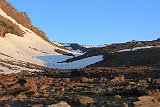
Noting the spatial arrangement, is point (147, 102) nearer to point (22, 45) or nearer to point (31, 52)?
point (31, 52)

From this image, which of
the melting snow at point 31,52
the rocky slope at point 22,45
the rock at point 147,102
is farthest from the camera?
the rocky slope at point 22,45

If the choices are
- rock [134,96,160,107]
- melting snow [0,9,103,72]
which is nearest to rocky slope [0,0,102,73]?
melting snow [0,9,103,72]

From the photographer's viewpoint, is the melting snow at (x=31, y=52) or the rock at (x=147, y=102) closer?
the rock at (x=147, y=102)

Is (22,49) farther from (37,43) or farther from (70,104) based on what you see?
(70,104)

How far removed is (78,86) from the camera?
27406 millimetres

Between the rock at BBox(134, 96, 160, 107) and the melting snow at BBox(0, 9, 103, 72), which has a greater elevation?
the melting snow at BBox(0, 9, 103, 72)

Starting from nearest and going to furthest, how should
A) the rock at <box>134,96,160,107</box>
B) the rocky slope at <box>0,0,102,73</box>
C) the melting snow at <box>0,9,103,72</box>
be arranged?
the rock at <box>134,96,160,107</box>
the melting snow at <box>0,9,103,72</box>
the rocky slope at <box>0,0,102,73</box>

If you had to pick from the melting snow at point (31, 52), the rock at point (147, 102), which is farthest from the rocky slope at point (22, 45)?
the rock at point (147, 102)

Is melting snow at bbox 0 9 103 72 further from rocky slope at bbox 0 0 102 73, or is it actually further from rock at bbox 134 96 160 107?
rock at bbox 134 96 160 107

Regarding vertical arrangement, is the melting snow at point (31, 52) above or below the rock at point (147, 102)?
above

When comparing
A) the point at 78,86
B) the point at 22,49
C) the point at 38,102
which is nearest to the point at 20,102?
the point at 38,102

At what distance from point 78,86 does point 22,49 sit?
222 feet

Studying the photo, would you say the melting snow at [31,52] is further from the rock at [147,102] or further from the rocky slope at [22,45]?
the rock at [147,102]

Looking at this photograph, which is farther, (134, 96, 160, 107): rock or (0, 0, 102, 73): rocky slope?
(0, 0, 102, 73): rocky slope
